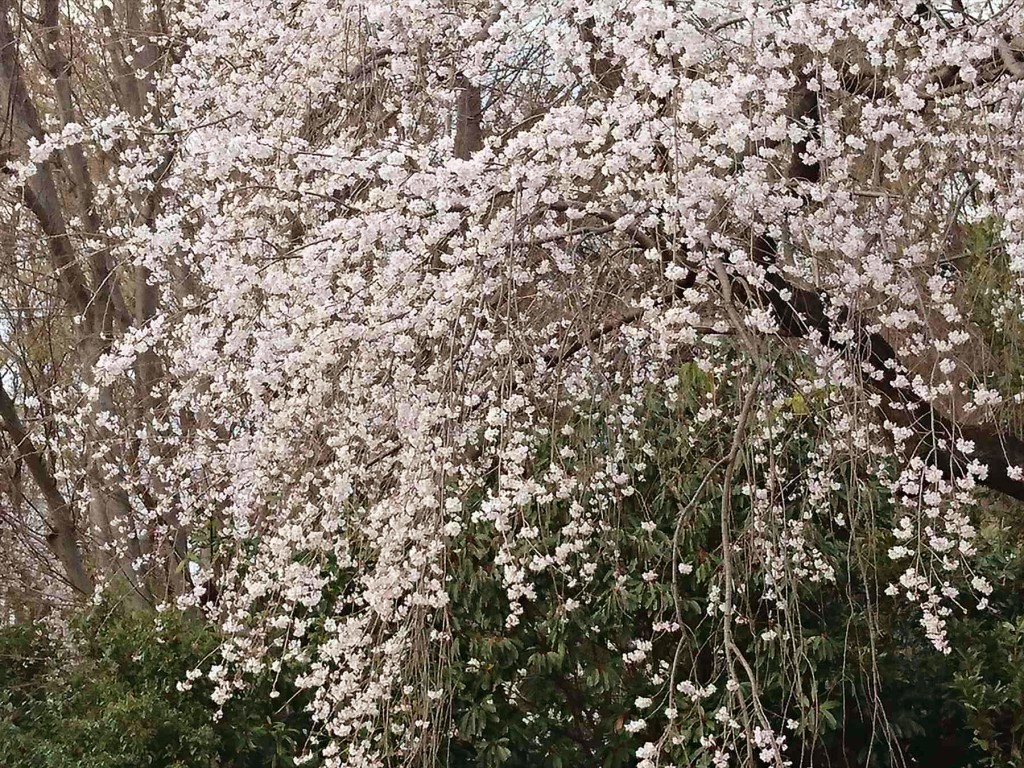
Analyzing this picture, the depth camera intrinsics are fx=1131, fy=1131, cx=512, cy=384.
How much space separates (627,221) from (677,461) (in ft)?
5.29

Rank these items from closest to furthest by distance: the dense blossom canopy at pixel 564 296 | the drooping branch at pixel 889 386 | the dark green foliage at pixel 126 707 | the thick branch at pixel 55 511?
the dense blossom canopy at pixel 564 296
the drooping branch at pixel 889 386
the dark green foliage at pixel 126 707
the thick branch at pixel 55 511

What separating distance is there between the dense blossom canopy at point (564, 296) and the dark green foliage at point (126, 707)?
0.21m

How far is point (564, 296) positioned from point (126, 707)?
1.81 meters

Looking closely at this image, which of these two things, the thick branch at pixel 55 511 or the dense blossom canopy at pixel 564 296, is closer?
the dense blossom canopy at pixel 564 296

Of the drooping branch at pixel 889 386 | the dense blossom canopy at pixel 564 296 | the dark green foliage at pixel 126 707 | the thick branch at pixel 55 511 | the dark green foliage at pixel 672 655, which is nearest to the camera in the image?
the dense blossom canopy at pixel 564 296

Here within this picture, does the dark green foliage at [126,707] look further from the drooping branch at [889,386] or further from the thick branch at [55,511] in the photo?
the drooping branch at [889,386]

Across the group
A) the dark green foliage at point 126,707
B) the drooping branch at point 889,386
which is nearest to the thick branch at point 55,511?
the dark green foliage at point 126,707

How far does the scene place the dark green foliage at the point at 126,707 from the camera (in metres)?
3.43

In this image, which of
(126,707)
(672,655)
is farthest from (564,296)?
(126,707)

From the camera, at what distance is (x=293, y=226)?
3.89m

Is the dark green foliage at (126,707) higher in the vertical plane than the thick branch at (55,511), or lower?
lower

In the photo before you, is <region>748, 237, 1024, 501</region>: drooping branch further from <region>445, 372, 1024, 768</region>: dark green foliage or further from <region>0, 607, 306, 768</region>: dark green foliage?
<region>0, 607, 306, 768</region>: dark green foliage

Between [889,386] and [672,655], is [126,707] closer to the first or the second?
[672,655]

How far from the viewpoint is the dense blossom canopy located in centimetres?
236
